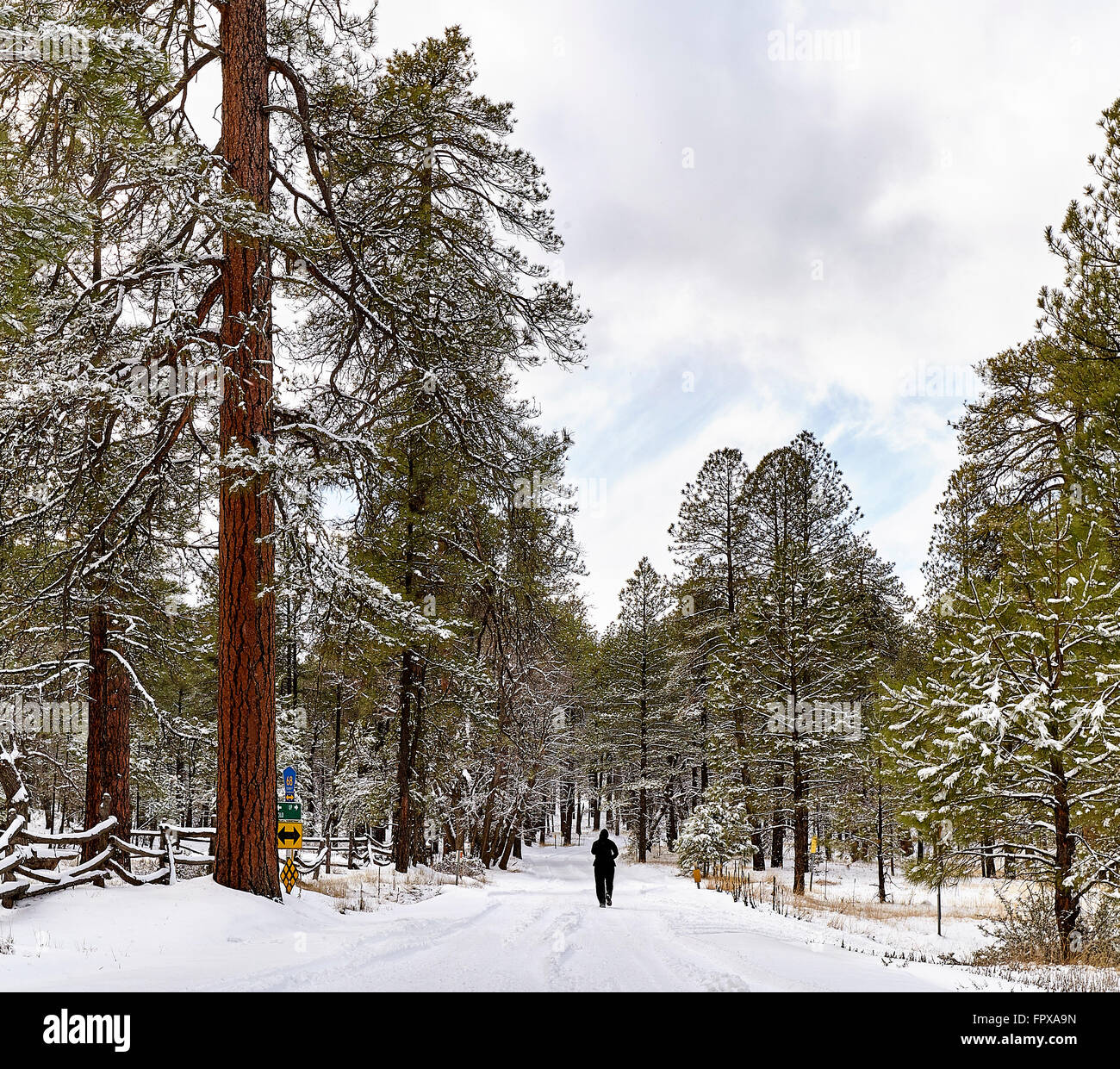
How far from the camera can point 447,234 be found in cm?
1148

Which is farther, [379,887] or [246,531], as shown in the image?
[379,887]

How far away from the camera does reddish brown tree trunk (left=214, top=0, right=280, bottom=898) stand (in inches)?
Result: 346

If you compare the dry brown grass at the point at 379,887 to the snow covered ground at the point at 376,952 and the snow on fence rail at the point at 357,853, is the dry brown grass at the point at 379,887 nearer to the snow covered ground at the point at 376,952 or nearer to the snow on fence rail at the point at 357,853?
the snow on fence rail at the point at 357,853

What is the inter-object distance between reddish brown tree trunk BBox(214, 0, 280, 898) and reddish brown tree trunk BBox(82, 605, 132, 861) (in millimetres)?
6918

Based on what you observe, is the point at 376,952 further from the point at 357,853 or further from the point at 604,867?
the point at 357,853

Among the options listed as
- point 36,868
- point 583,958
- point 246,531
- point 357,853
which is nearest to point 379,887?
point 36,868

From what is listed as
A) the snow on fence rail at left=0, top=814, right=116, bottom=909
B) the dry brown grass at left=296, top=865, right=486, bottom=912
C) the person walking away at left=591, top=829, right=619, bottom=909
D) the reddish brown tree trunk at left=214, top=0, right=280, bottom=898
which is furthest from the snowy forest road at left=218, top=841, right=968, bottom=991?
the snow on fence rail at left=0, top=814, right=116, bottom=909

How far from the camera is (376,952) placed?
726cm

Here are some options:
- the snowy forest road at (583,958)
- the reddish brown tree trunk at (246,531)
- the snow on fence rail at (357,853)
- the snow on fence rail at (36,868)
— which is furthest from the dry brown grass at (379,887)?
the snow on fence rail at (36,868)

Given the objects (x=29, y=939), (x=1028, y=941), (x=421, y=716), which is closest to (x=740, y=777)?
(x=421, y=716)

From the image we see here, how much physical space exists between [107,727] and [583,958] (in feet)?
39.0
